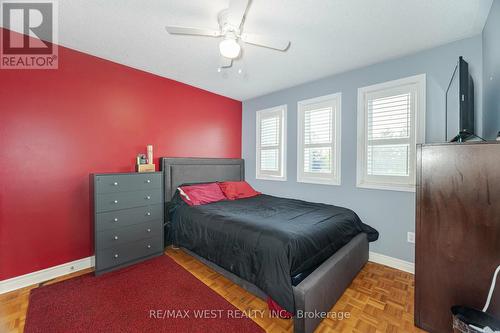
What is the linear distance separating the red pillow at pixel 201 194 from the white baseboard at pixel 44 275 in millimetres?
1290

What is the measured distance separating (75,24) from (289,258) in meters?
2.77

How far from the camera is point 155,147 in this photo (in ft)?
10.1

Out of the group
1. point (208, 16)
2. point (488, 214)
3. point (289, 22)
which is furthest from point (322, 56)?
point (488, 214)

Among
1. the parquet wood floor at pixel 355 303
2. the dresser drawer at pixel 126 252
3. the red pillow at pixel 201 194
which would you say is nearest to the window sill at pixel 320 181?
the parquet wood floor at pixel 355 303

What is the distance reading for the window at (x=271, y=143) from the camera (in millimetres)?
3738

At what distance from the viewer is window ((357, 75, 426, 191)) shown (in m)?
2.44

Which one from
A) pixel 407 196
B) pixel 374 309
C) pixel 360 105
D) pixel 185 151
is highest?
pixel 360 105

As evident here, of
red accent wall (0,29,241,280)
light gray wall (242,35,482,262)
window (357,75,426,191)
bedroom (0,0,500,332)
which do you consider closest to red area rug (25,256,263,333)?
bedroom (0,0,500,332)

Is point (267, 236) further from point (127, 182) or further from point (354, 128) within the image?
point (354, 128)

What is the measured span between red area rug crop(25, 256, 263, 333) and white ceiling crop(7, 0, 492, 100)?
248 centimetres

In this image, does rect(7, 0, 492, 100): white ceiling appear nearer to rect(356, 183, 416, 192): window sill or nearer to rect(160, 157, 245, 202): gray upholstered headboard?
rect(160, 157, 245, 202): gray upholstered headboard

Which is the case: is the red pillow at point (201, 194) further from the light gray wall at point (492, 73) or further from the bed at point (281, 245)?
the light gray wall at point (492, 73)

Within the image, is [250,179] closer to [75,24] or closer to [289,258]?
[289,258]

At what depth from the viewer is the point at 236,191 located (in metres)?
3.51
